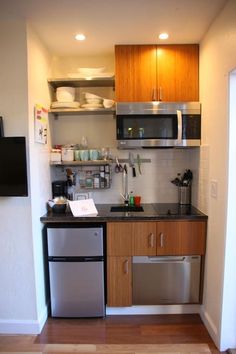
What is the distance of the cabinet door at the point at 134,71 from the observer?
7.52 feet

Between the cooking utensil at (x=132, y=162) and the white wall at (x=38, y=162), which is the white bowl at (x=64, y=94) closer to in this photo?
the white wall at (x=38, y=162)

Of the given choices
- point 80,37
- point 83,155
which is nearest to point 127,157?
point 83,155

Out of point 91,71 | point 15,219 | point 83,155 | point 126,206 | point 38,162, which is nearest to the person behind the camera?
point 15,219

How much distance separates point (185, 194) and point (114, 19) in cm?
173

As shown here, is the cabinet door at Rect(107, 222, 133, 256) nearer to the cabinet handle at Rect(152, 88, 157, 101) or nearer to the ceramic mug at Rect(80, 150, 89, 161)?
the ceramic mug at Rect(80, 150, 89, 161)

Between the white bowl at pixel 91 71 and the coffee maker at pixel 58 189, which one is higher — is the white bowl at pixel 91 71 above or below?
above

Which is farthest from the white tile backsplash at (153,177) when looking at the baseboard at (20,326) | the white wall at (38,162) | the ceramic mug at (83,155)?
the baseboard at (20,326)

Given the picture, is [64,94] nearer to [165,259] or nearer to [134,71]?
[134,71]

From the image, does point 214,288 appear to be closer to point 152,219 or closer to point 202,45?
point 152,219

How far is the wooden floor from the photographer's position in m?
1.87

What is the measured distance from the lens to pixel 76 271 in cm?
214

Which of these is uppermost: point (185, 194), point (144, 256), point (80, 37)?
point (80, 37)

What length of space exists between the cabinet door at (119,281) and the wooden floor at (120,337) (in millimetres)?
185

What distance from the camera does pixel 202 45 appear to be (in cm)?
222
